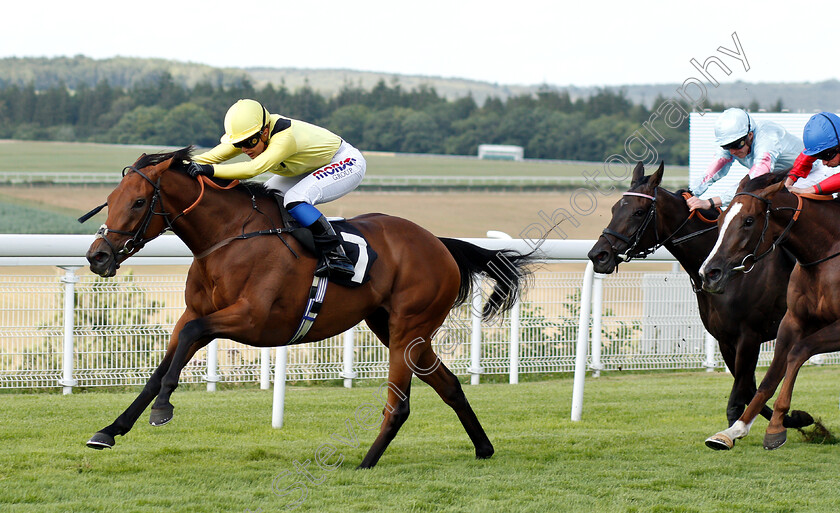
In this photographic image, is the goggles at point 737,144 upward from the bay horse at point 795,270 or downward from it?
upward

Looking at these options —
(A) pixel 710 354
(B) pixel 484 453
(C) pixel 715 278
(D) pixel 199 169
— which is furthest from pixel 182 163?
(A) pixel 710 354

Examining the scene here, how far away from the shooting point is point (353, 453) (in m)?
4.56

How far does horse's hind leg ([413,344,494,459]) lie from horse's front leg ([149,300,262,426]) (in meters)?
0.91

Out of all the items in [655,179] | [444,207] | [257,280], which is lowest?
[444,207]

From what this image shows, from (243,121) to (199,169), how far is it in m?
0.28

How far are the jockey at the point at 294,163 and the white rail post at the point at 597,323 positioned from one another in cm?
253

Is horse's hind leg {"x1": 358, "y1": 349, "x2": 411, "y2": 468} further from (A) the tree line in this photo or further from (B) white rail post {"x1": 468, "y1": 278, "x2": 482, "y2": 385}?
(A) the tree line

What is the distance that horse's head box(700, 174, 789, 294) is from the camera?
13.2ft

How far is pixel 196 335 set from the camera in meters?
3.79

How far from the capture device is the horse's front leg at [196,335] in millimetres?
3662

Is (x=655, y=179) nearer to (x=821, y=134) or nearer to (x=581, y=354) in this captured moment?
(x=821, y=134)

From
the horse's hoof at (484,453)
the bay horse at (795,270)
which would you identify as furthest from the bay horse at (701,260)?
the horse's hoof at (484,453)

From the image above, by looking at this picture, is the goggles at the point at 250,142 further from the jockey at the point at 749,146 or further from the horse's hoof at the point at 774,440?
the horse's hoof at the point at 774,440

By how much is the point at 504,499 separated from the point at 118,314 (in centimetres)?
349
